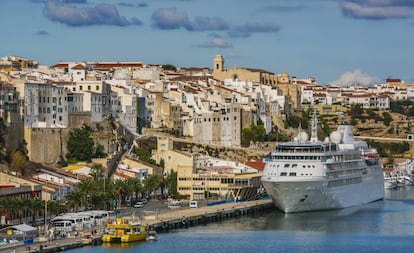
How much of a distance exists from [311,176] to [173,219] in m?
8.77

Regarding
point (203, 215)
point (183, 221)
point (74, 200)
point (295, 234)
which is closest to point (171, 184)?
point (203, 215)

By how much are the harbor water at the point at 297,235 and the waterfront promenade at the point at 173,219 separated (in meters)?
0.56

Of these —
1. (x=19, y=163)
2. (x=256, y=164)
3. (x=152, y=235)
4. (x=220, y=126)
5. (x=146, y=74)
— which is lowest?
(x=152, y=235)

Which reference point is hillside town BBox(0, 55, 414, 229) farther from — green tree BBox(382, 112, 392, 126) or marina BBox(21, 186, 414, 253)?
green tree BBox(382, 112, 392, 126)

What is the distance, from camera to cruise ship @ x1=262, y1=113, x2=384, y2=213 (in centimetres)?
5788

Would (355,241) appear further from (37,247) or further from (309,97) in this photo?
(309,97)

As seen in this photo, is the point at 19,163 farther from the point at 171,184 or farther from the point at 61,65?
the point at 61,65

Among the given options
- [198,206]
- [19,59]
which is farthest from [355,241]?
[19,59]

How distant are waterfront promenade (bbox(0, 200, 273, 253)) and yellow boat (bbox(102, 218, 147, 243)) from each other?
78 centimetres

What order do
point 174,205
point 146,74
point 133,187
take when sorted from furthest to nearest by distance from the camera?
point 146,74
point 174,205
point 133,187

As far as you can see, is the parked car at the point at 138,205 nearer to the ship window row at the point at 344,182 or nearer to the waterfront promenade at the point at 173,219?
the waterfront promenade at the point at 173,219

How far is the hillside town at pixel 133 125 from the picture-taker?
58594 millimetres

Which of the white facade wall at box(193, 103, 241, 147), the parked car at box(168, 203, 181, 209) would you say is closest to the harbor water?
the parked car at box(168, 203, 181, 209)

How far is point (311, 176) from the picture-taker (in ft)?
191
